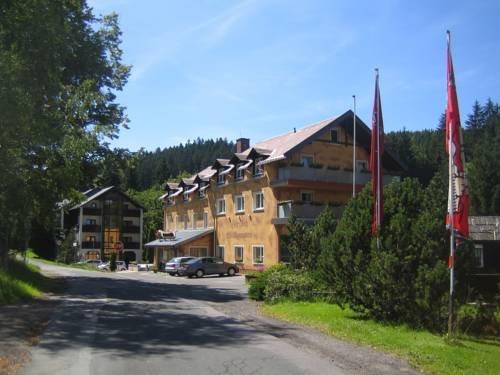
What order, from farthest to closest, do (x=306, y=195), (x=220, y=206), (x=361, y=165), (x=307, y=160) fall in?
(x=220, y=206), (x=361, y=165), (x=307, y=160), (x=306, y=195)

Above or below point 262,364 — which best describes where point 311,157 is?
above

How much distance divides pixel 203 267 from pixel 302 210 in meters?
9.19

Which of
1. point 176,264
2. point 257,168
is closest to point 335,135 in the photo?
point 257,168

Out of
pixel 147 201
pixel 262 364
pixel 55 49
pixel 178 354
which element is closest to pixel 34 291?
pixel 55 49

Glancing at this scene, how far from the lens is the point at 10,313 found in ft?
50.7

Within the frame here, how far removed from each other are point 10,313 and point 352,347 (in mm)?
9261

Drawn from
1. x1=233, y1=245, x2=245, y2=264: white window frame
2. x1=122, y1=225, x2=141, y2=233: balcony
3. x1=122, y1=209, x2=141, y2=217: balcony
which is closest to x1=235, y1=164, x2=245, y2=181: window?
x1=233, y1=245, x2=245, y2=264: white window frame

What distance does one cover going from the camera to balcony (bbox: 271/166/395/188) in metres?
41.1

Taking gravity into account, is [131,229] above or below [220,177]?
below

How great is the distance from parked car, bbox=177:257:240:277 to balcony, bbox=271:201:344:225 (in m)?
6.51

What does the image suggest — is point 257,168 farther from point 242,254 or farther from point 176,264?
point 176,264

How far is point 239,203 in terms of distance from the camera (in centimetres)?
4866

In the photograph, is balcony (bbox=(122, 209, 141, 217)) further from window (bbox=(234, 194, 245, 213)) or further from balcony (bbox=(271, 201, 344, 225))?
balcony (bbox=(271, 201, 344, 225))

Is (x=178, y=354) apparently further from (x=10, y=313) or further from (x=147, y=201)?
(x=147, y=201)
